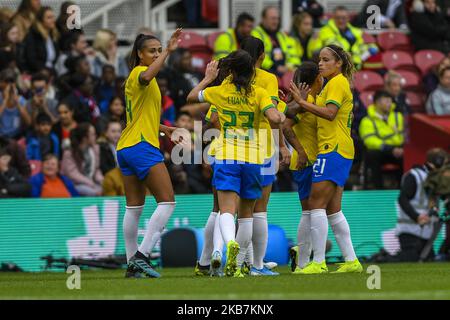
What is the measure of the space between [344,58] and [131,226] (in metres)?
2.86

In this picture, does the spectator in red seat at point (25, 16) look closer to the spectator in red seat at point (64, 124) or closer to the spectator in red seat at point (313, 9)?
the spectator in red seat at point (64, 124)

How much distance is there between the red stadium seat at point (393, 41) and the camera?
23.3m

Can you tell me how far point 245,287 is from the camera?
1127cm

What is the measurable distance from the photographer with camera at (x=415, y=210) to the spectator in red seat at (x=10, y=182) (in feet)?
17.4

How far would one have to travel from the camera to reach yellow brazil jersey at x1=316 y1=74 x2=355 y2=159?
13.4 meters

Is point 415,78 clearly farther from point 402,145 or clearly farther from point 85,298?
point 85,298

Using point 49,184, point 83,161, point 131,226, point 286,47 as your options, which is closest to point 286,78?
point 286,47

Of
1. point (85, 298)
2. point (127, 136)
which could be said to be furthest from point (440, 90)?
point (85, 298)

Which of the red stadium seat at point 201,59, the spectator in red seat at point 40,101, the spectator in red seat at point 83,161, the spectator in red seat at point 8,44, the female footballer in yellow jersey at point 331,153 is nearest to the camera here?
the female footballer in yellow jersey at point 331,153

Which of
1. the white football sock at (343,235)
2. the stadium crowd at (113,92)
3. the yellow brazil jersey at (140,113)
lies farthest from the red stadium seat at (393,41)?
the yellow brazil jersey at (140,113)

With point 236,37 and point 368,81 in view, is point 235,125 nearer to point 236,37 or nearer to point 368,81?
point 236,37

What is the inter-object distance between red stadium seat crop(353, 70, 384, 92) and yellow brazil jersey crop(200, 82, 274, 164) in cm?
943

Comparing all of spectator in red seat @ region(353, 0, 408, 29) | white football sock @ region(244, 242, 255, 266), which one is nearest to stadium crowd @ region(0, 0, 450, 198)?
spectator in red seat @ region(353, 0, 408, 29)
